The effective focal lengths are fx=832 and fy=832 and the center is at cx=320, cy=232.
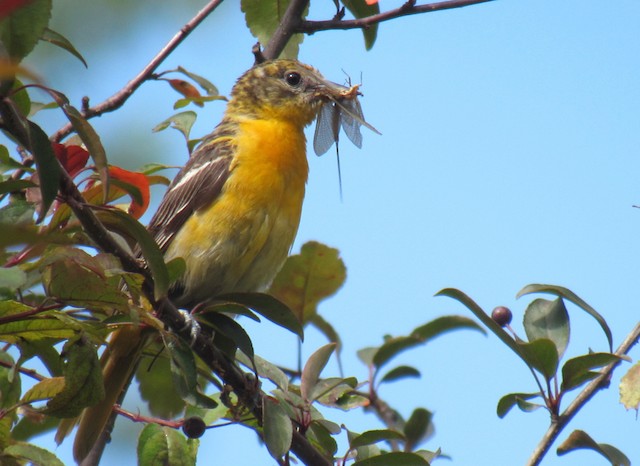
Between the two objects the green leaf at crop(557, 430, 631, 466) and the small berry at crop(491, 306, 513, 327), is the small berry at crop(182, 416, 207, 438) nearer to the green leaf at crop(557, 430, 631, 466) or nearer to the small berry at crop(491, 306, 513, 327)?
the small berry at crop(491, 306, 513, 327)

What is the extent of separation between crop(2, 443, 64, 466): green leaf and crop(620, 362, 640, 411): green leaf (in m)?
1.57

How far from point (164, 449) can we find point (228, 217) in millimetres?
1513

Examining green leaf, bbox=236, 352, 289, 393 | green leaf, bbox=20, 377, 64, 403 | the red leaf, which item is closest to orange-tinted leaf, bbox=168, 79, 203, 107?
green leaf, bbox=236, 352, 289, 393

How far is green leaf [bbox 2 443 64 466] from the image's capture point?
2213 mm

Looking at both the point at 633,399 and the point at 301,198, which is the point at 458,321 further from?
the point at 301,198

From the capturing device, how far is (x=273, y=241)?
4.03m

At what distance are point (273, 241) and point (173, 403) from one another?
1006 millimetres

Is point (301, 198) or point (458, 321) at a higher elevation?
point (301, 198)

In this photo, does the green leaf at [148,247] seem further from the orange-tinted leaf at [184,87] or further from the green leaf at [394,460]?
the orange-tinted leaf at [184,87]

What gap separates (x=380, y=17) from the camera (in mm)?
3189

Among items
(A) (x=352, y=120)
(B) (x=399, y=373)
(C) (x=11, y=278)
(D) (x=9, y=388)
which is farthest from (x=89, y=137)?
(A) (x=352, y=120)

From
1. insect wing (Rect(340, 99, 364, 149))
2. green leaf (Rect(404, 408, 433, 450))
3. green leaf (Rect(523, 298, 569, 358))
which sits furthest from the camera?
insect wing (Rect(340, 99, 364, 149))

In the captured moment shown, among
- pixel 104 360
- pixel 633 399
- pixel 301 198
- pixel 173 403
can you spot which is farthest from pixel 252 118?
pixel 633 399

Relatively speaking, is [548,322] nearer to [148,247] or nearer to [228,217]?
[148,247]
